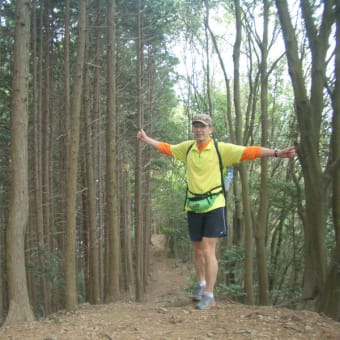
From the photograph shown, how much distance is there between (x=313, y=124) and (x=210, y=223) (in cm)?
167

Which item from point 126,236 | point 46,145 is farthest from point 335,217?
point 126,236

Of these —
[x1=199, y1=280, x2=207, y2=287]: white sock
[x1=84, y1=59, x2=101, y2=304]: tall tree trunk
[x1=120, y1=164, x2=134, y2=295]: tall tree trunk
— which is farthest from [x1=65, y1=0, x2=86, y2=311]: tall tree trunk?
[x1=120, y1=164, x2=134, y2=295]: tall tree trunk

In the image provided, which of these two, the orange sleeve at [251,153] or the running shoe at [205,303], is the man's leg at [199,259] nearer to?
the running shoe at [205,303]

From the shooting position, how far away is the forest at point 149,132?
518cm

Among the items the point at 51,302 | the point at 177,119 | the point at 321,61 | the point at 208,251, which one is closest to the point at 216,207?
the point at 208,251

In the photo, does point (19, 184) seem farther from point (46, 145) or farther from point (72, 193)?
point (46, 145)

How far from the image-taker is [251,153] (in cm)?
492

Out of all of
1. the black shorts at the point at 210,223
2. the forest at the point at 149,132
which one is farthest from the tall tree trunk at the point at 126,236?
the black shorts at the point at 210,223

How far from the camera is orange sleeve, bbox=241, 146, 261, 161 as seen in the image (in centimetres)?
488

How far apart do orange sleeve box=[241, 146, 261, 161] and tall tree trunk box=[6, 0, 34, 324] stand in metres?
3.98

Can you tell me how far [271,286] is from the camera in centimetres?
1345

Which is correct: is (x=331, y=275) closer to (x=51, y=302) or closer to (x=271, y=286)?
(x=271, y=286)

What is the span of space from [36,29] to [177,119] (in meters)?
12.7

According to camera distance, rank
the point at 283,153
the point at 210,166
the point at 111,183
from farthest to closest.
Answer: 1. the point at 111,183
2. the point at 210,166
3. the point at 283,153
